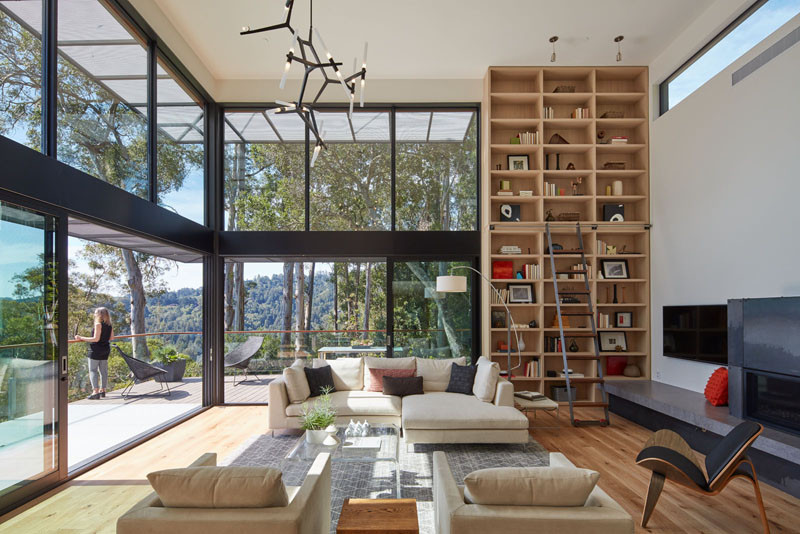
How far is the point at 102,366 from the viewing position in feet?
14.7

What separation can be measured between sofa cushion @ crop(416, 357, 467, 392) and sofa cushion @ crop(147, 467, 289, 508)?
3677 millimetres

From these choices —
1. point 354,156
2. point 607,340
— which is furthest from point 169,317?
point 607,340

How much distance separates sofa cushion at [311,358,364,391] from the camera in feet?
18.2

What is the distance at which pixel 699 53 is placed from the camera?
5.46 metres

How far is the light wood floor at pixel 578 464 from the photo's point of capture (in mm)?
3049

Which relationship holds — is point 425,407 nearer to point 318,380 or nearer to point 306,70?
point 318,380

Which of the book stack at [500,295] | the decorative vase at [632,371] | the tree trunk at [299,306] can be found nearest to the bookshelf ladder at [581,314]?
the decorative vase at [632,371]

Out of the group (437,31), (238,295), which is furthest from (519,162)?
(238,295)

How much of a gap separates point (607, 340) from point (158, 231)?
588cm

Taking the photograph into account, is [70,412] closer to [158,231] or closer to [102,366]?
[102,366]

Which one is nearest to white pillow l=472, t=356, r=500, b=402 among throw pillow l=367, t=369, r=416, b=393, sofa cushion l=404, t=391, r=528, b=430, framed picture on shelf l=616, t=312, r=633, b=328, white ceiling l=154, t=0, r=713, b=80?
sofa cushion l=404, t=391, r=528, b=430

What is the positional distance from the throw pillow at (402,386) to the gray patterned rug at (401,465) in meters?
0.66

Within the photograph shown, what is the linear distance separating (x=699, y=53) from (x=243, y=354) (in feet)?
22.8

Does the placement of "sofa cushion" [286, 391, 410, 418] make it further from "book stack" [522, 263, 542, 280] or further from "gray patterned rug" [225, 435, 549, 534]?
"book stack" [522, 263, 542, 280]
